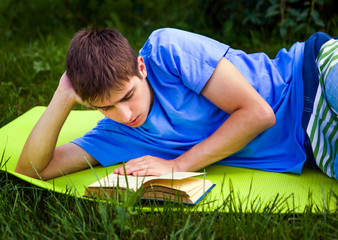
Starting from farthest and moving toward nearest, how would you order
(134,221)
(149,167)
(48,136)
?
(48,136), (149,167), (134,221)

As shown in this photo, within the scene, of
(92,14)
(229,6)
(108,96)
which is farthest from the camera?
(92,14)

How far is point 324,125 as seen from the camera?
1915 millimetres

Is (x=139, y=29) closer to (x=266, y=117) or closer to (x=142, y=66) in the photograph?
(x=142, y=66)

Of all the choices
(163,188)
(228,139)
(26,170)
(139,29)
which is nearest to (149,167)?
(163,188)

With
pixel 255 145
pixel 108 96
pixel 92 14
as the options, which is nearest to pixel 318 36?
pixel 255 145

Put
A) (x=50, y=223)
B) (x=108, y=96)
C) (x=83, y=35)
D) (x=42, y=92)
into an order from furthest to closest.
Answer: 1. (x=42, y=92)
2. (x=83, y=35)
3. (x=108, y=96)
4. (x=50, y=223)

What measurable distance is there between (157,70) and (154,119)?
239mm

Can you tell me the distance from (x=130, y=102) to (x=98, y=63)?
22 cm

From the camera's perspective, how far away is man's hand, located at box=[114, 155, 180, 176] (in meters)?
1.96

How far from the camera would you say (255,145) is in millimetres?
2125

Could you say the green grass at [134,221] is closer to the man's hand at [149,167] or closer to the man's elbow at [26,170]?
the man's elbow at [26,170]

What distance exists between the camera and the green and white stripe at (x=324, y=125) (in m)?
1.89

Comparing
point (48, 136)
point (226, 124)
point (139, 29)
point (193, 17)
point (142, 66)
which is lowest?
point (48, 136)

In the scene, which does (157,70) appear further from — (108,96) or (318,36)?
(318,36)
